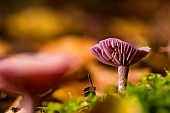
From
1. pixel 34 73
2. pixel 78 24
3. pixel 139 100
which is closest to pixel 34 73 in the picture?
pixel 34 73

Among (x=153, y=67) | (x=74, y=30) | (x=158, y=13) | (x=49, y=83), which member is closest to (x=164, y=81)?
(x=49, y=83)

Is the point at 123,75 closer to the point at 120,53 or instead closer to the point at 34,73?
the point at 120,53

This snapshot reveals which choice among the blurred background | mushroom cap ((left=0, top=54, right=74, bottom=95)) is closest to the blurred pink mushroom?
mushroom cap ((left=0, top=54, right=74, bottom=95))

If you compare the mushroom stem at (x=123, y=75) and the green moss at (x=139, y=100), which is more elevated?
the mushroom stem at (x=123, y=75)

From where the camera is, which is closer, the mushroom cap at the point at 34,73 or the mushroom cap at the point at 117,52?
the mushroom cap at the point at 34,73

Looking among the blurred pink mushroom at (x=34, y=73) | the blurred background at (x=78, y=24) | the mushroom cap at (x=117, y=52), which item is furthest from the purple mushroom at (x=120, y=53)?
the blurred background at (x=78, y=24)

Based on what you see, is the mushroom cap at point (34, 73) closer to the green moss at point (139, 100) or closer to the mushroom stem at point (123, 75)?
the green moss at point (139, 100)

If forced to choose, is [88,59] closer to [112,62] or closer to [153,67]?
[153,67]

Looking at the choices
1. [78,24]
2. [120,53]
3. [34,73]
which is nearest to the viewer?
[34,73]
